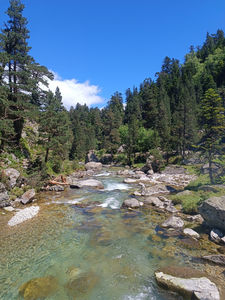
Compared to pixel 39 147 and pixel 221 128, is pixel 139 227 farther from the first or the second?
pixel 39 147

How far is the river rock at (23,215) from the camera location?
11.1 meters

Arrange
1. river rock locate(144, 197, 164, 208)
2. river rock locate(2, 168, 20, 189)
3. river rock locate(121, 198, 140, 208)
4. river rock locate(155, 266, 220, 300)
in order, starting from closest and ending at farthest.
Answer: river rock locate(155, 266, 220, 300) → river rock locate(121, 198, 140, 208) → river rock locate(144, 197, 164, 208) → river rock locate(2, 168, 20, 189)

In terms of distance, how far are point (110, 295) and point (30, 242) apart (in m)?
5.33

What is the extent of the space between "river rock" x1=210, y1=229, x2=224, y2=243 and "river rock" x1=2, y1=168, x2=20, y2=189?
1664cm

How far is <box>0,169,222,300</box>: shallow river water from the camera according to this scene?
19.9 ft

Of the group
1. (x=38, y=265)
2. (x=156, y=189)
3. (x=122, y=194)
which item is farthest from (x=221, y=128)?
(x=38, y=265)

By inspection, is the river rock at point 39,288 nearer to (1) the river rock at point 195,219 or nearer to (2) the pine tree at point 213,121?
(1) the river rock at point 195,219

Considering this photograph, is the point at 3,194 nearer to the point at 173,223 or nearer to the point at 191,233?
the point at 173,223

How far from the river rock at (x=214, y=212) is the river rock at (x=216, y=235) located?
1.02ft

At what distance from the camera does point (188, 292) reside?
5.49 meters

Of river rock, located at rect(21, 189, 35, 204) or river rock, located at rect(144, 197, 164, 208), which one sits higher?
river rock, located at rect(21, 189, 35, 204)

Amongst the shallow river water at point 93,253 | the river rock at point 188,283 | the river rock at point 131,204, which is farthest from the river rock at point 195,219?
the river rock at point 188,283

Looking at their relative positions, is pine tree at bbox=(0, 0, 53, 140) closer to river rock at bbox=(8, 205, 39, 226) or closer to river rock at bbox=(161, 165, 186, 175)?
river rock at bbox=(8, 205, 39, 226)

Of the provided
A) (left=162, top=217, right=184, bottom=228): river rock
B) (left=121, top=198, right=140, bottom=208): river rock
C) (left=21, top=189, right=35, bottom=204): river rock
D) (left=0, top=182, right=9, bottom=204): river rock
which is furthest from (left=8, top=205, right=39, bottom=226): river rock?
(left=162, top=217, right=184, bottom=228): river rock
